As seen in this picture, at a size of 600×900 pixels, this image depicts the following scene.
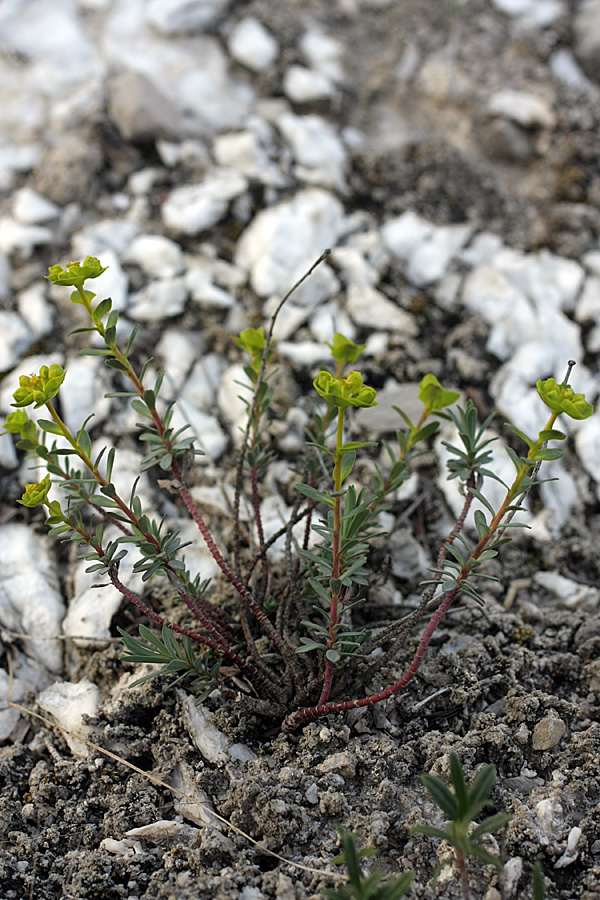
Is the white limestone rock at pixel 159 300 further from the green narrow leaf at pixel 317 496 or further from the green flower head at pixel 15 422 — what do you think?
the green narrow leaf at pixel 317 496

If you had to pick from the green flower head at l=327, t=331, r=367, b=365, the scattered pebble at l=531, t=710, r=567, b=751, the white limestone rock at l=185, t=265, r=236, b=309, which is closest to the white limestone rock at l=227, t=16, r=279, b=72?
the white limestone rock at l=185, t=265, r=236, b=309

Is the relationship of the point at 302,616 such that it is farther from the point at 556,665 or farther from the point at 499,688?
the point at 556,665

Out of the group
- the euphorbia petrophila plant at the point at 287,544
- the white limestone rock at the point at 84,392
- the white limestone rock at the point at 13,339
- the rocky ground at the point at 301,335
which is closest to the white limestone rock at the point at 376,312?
the rocky ground at the point at 301,335

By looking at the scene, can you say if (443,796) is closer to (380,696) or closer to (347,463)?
(380,696)

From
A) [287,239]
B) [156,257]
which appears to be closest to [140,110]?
[156,257]

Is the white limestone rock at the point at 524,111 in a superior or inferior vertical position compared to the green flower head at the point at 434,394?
superior

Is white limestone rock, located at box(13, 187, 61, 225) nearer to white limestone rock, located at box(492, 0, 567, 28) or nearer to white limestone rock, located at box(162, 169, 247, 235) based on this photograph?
white limestone rock, located at box(162, 169, 247, 235)
